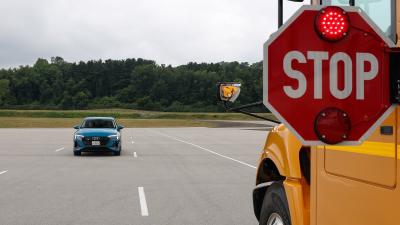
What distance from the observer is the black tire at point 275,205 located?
13.1 feet

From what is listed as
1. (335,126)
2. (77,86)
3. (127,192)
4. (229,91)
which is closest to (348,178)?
(335,126)

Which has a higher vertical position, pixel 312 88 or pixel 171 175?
pixel 312 88

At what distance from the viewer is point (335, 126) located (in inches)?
96.8

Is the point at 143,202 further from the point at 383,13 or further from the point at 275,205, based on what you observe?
the point at 383,13

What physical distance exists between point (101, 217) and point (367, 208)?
5.56m

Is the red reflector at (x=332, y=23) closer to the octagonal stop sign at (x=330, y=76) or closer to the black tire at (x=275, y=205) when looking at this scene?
the octagonal stop sign at (x=330, y=76)

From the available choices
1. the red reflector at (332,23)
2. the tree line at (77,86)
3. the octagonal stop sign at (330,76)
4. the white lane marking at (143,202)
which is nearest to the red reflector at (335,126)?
the octagonal stop sign at (330,76)

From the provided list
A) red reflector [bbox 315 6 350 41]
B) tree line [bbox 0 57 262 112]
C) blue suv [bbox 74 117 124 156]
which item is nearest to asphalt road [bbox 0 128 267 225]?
blue suv [bbox 74 117 124 156]

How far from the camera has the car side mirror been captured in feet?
13.1

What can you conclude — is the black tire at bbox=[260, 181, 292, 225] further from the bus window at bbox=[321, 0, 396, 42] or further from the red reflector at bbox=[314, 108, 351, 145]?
the bus window at bbox=[321, 0, 396, 42]

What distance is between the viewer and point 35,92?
16212 centimetres

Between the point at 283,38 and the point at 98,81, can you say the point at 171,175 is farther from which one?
the point at 98,81

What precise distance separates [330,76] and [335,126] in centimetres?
23

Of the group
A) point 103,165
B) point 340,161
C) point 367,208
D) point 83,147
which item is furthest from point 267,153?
point 83,147
